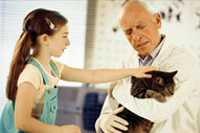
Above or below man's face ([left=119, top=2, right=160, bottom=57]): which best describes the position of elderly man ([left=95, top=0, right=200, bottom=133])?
below

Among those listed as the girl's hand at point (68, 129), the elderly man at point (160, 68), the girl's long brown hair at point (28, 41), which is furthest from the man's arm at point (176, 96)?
the girl's long brown hair at point (28, 41)

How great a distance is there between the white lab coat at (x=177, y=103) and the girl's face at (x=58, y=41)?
7.7 inches

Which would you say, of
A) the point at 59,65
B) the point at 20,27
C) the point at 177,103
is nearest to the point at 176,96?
the point at 177,103

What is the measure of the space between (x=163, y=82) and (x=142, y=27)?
14 centimetres

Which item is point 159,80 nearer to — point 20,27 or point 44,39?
point 44,39

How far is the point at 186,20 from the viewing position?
1440 mm

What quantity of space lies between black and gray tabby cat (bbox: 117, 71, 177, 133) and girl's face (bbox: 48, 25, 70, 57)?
0.62 ft

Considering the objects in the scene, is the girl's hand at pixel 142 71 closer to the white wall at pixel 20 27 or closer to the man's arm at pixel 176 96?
the man's arm at pixel 176 96

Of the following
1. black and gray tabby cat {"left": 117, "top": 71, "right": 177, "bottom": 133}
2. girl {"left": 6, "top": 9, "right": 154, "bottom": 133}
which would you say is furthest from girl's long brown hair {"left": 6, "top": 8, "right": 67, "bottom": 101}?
black and gray tabby cat {"left": 117, "top": 71, "right": 177, "bottom": 133}

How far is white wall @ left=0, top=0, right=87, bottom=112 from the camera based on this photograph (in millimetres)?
983

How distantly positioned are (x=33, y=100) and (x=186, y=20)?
2.72 feet

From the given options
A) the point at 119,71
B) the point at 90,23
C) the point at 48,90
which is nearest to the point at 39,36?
the point at 48,90

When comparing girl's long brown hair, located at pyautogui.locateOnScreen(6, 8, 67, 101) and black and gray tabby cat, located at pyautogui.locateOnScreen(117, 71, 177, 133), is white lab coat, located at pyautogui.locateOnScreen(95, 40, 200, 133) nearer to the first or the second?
black and gray tabby cat, located at pyautogui.locateOnScreen(117, 71, 177, 133)

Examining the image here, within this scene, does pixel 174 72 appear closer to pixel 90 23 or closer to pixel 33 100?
pixel 33 100
